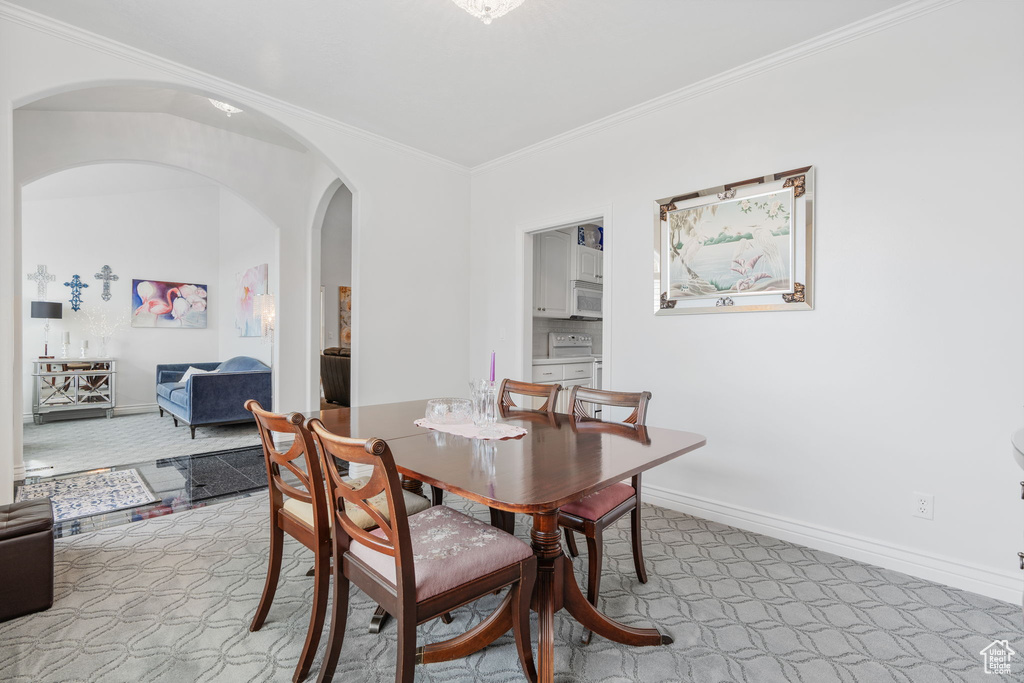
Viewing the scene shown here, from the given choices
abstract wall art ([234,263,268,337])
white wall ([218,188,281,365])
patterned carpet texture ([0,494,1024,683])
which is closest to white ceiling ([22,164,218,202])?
white wall ([218,188,281,365])

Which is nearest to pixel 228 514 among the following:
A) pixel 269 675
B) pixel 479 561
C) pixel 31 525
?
pixel 31 525

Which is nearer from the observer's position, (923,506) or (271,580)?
(271,580)

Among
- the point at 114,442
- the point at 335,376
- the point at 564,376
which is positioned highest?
the point at 564,376

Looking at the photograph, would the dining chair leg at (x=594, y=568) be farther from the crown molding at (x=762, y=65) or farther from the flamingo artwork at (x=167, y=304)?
the flamingo artwork at (x=167, y=304)

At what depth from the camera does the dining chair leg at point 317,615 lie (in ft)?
4.98

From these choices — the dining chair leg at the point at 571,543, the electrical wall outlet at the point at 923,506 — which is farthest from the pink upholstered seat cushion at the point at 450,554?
the electrical wall outlet at the point at 923,506

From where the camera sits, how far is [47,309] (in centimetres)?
624

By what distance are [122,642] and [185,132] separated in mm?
4518

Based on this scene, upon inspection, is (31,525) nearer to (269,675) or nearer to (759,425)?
(269,675)

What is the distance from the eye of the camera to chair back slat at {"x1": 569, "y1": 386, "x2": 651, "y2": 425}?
2162 millimetres

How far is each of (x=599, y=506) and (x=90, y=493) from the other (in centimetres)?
362

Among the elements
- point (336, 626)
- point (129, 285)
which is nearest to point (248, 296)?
point (129, 285)

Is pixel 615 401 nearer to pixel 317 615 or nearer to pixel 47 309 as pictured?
pixel 317 615

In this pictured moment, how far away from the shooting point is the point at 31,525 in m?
1.89
